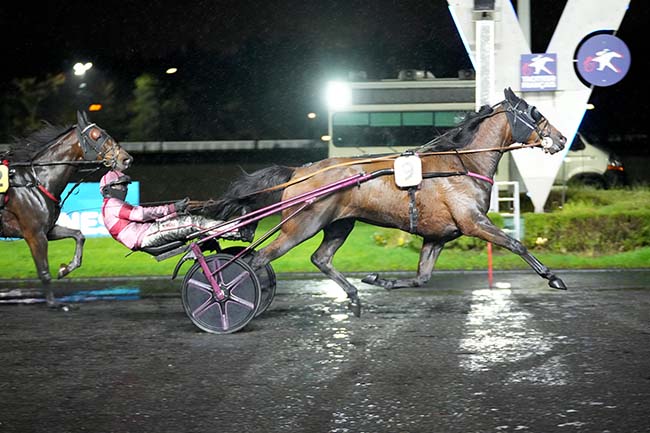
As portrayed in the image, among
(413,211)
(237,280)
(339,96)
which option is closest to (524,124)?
(413,211)

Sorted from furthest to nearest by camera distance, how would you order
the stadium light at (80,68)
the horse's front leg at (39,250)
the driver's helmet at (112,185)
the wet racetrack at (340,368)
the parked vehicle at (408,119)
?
the stadium light at (80,68), the parked vehicle at (408,119), the horse's front leg at (39,250), the driver's helmet at (112,185), the wet racetrack at (340,368)

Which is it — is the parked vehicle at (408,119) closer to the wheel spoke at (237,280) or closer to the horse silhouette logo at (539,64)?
the horse silhouette logo at (539,64)

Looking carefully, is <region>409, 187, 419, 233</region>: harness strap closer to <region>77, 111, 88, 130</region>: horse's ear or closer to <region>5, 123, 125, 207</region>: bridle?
<region>5, 123, 125, 207</region>: bridle

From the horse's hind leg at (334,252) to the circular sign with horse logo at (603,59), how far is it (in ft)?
25.5

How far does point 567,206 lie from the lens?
47.0 ft

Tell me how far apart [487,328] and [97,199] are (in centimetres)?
947


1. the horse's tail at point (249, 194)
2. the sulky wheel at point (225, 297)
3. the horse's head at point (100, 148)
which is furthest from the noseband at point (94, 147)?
the sulky wheel at point (225, 297)

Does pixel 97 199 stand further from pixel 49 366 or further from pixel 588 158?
pixel 588 158

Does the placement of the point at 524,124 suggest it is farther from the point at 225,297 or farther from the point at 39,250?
the point at 39,250

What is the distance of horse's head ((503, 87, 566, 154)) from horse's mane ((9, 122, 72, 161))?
4542 millimetres

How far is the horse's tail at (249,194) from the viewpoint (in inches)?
307

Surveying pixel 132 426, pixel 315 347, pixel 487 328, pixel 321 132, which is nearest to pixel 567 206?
pixel 487 328

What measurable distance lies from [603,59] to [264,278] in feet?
28.6

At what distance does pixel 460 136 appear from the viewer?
26.3 feet
